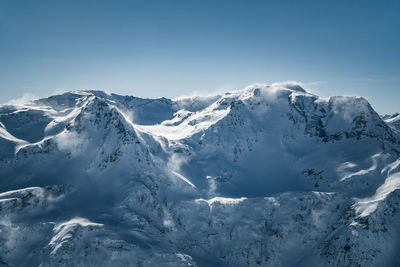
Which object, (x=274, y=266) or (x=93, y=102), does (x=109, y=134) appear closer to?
(x=93, y=102)

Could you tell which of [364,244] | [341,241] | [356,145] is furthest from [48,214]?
[356,145]

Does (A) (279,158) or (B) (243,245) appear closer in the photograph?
(B) (243,245)

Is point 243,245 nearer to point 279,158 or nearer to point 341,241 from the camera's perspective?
point 341,241

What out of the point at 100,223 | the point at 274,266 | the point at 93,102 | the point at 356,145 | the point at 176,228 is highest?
the point at 93,102

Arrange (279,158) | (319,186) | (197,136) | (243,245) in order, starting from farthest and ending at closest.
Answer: (197,136) → (279,158) → (319,186) → (243,245)

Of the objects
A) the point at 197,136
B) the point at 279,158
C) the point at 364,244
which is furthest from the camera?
the point at 197,136

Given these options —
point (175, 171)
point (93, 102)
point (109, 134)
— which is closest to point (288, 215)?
point (175, 171)

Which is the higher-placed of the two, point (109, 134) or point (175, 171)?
point (109, 134)
